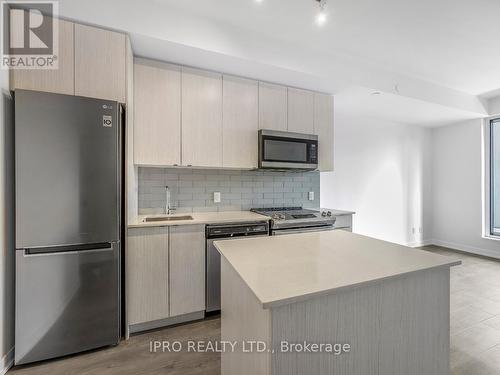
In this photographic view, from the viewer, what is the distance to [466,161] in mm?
4465

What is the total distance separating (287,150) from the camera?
2.87 metres

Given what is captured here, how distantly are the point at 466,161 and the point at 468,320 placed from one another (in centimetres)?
344

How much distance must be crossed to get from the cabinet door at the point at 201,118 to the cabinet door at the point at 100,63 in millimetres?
627

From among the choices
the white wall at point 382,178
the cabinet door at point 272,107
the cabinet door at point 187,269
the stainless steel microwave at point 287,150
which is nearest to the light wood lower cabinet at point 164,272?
the cabinet door at point 187,269

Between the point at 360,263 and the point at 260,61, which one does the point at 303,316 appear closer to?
the point at 360,263

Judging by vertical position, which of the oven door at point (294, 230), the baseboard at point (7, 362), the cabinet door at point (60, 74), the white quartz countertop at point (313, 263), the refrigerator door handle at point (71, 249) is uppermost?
the cabinet door at point (60, 74)

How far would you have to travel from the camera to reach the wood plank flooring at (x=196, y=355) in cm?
165

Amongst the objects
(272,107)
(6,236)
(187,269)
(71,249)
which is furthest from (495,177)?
(6,236)

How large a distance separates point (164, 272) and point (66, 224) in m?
0.84

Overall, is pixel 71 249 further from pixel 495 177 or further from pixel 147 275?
pixel 495 177

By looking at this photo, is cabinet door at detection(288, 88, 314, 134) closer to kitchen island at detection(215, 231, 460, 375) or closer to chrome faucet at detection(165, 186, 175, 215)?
chrome faucet at detection(165, 186, 175, 215)

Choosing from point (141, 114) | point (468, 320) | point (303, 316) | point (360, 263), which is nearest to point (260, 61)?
point (141, 114)

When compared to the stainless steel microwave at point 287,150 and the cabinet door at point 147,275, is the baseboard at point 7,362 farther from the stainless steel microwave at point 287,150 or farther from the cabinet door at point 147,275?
the stainless steel microwave at point 287,150

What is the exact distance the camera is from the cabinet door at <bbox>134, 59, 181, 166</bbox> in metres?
2.29
